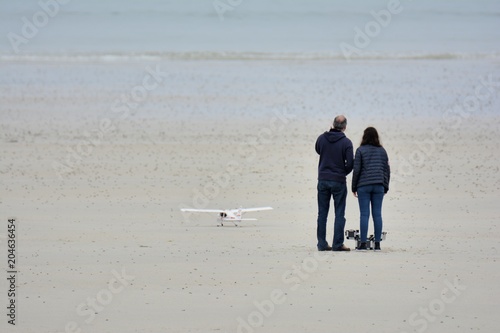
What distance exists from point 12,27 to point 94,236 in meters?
98.1

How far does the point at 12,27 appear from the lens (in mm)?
110062

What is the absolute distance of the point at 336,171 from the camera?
13.8 m

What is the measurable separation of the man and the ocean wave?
57.6 metres

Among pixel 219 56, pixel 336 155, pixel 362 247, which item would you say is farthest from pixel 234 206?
pixel 219 56

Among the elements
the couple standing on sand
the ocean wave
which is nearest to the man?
the couple standing on sand

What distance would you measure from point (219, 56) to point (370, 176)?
63.5 meters

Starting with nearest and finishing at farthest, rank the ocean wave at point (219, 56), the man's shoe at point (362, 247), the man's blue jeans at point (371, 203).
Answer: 1. the man's blue jeans at point (371, 203)
2. the man's shoe at point (362, 247)
3. the ocean wave at point (219, 56)

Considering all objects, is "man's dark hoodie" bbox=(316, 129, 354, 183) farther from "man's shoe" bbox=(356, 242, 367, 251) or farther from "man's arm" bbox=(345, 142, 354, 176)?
"man's shoe" bbox=(356, 242, 367, 251)

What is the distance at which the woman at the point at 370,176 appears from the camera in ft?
44.9

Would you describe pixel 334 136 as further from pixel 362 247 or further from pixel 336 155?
pixel 362 247

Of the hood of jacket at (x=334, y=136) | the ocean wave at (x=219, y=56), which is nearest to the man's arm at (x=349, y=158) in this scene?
the hood of jacket at (x=334, y=136)

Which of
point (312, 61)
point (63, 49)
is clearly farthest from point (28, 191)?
point (63, 49)

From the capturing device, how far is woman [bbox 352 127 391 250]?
13688 millimetres

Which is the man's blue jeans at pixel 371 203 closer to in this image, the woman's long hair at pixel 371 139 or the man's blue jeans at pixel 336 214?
the man's blue jeans at pixel 336 214
